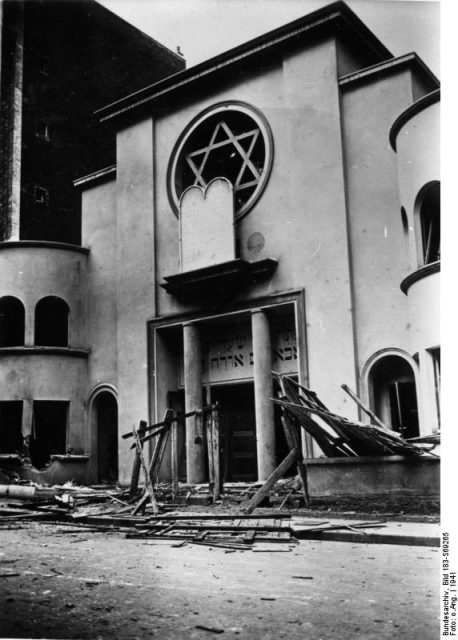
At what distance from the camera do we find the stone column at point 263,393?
1695 cm

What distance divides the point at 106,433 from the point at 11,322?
4.46 m

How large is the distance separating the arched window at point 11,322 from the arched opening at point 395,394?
1110 cm

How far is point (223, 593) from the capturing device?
5531 millimetres

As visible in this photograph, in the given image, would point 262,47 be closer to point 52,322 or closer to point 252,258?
point 252,258

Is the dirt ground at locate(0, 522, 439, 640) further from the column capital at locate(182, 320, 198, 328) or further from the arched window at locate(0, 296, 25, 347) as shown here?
the arched window at locate(0, 296, 25, 347)

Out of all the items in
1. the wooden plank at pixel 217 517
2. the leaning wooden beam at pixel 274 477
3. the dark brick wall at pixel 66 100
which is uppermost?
the dark brick wall at pixel 66 100

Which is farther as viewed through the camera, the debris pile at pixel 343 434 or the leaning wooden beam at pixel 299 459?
the leaning wooden beam at pixel 299 459

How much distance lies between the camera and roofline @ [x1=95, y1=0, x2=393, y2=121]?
1619 cm

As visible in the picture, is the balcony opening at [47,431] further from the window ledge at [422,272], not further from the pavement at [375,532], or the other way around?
the pavement at [375,532]

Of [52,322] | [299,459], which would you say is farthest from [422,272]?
[52,322]

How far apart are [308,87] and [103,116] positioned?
737cm

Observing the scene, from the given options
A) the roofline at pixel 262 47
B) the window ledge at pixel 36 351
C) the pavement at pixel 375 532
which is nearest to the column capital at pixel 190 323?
the window ledge at pixel 36 351

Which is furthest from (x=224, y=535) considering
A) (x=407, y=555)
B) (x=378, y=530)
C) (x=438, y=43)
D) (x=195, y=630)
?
(x=438, y=43)

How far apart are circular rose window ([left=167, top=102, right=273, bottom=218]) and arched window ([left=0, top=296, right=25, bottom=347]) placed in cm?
592
